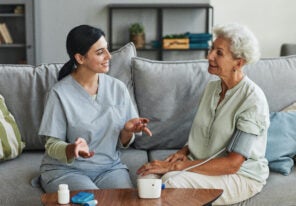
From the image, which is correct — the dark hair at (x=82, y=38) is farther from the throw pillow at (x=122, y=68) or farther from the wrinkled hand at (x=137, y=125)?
the throw pillow at (x=122, y=68)

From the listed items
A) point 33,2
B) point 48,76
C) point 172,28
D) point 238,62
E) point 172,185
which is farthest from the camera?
point 172,28

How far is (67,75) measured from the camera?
267 centimetres

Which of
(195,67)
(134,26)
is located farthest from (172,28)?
(195,67)

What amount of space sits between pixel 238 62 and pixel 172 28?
376 cm

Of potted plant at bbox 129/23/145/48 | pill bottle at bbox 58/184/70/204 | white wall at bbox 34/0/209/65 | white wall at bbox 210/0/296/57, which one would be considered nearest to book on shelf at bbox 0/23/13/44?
white wall at bbox 34/0/209/65

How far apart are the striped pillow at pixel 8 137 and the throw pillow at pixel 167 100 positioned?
1.89ft

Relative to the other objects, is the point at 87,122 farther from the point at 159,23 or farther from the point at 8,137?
the point at 159,23

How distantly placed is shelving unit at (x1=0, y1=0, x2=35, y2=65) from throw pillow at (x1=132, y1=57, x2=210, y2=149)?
3.11 m

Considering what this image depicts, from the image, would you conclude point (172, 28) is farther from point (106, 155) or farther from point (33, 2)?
point (106, 155)

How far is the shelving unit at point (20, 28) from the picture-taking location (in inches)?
234

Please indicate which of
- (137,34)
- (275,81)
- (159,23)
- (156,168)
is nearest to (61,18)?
(137,34)

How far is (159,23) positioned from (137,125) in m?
3.79

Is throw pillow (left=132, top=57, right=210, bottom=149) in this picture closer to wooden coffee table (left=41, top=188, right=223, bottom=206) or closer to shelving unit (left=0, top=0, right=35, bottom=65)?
wooden coffee table (left=41, top=188, right=223, bottom=206)

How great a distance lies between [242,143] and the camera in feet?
7.99
